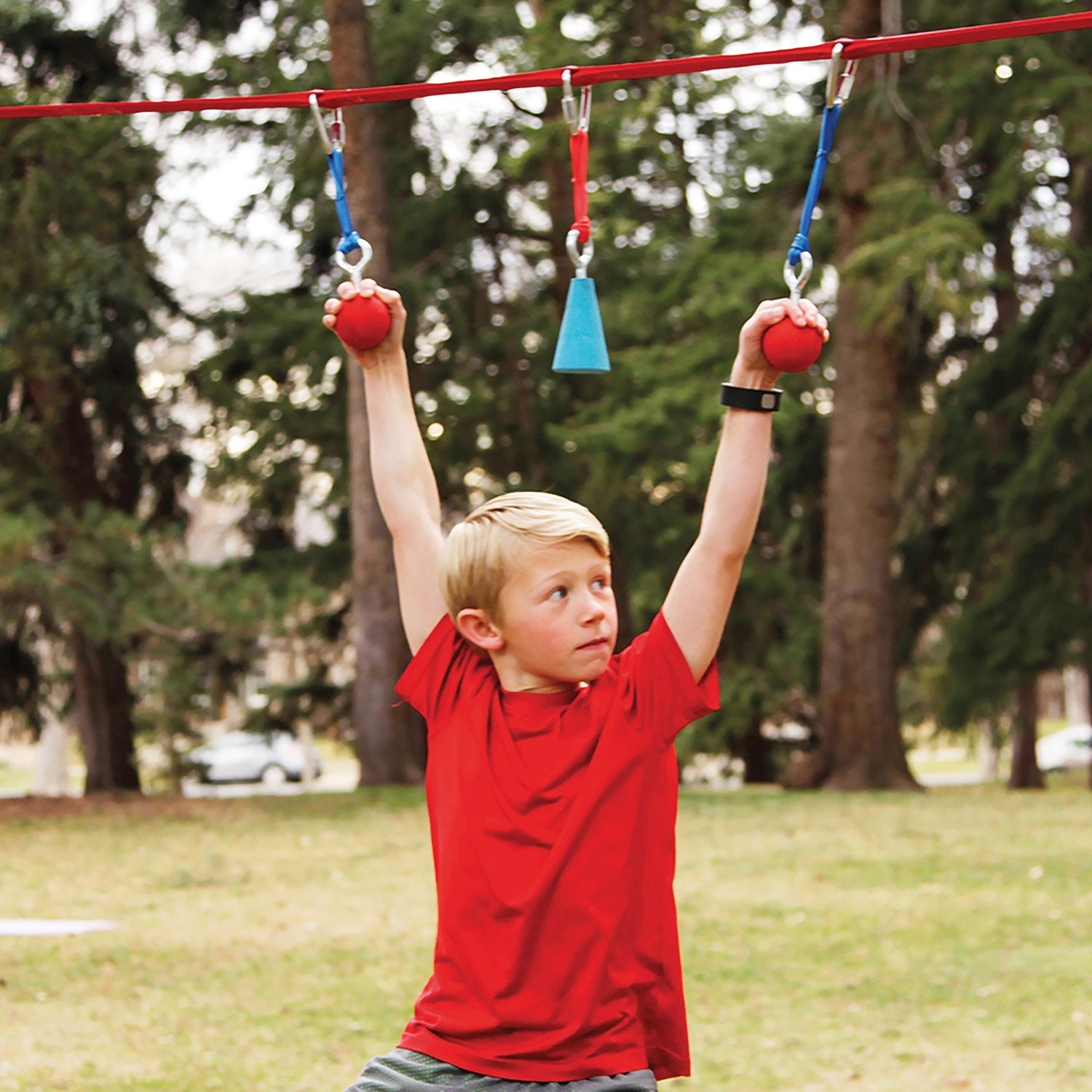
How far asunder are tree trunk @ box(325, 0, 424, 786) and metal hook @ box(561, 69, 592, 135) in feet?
35.9

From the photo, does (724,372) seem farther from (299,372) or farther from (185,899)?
(185,899)

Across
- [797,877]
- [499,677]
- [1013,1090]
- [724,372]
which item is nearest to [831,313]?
[724,372]

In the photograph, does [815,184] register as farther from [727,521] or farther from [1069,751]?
[1069,751]

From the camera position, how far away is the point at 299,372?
1748 cm

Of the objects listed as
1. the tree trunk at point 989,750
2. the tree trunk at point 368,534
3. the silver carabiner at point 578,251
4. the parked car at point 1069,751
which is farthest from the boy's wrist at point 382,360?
the parked car at point 1069,751

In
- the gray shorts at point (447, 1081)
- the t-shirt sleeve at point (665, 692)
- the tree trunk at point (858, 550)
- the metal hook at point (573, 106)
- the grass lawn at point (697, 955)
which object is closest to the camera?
the gray shorts at point (447, 1081)

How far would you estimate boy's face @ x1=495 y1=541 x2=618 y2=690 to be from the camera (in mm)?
2184

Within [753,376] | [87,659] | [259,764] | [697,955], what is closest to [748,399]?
[753,376]

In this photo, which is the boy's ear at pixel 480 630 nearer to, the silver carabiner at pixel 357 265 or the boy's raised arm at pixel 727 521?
the boy's raised arm at pixel 727 521

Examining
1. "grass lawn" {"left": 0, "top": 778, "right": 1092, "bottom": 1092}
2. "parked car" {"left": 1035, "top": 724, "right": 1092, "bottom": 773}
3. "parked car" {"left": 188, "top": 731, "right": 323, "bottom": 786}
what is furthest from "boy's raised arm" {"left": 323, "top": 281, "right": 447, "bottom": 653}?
"parked car" {"left": 1035, "top": 724, "right": 1092, "bottom": 773}

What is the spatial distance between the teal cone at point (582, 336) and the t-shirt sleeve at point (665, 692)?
0.66 meters

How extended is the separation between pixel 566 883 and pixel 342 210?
1278 millimetres

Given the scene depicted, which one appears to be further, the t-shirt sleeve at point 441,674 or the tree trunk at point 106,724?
the tree trunk at point 106,724

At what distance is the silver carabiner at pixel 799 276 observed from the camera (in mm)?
2268
